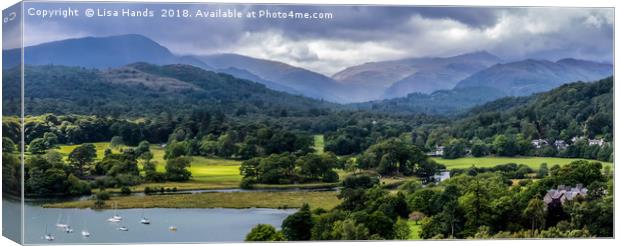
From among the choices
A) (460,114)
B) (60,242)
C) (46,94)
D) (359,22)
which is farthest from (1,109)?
(460,114)

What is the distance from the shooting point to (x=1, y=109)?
22.6 m

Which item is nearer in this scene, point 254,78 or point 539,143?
point 254,78

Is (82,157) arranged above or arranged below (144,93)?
below

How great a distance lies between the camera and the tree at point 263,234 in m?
22.9

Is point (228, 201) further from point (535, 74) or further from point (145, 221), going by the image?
point (535, 74)

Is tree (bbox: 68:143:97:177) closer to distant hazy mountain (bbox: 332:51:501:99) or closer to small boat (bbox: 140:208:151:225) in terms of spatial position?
small boat (bbox: 140:208:151:225)

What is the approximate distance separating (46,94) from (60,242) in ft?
8.59

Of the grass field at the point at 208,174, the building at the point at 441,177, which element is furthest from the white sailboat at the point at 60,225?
the building at the point at 441,177

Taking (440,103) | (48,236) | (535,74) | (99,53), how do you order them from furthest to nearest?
(440,103)
(535,74)
(99,53)
(48,236)

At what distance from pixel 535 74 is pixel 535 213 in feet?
9.16

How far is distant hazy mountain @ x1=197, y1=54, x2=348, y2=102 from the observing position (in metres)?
23.7

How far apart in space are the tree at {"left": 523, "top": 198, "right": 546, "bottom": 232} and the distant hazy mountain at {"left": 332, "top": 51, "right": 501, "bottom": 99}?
2838mm

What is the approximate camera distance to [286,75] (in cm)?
2436

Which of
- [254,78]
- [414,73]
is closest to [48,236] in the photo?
[254,78]
